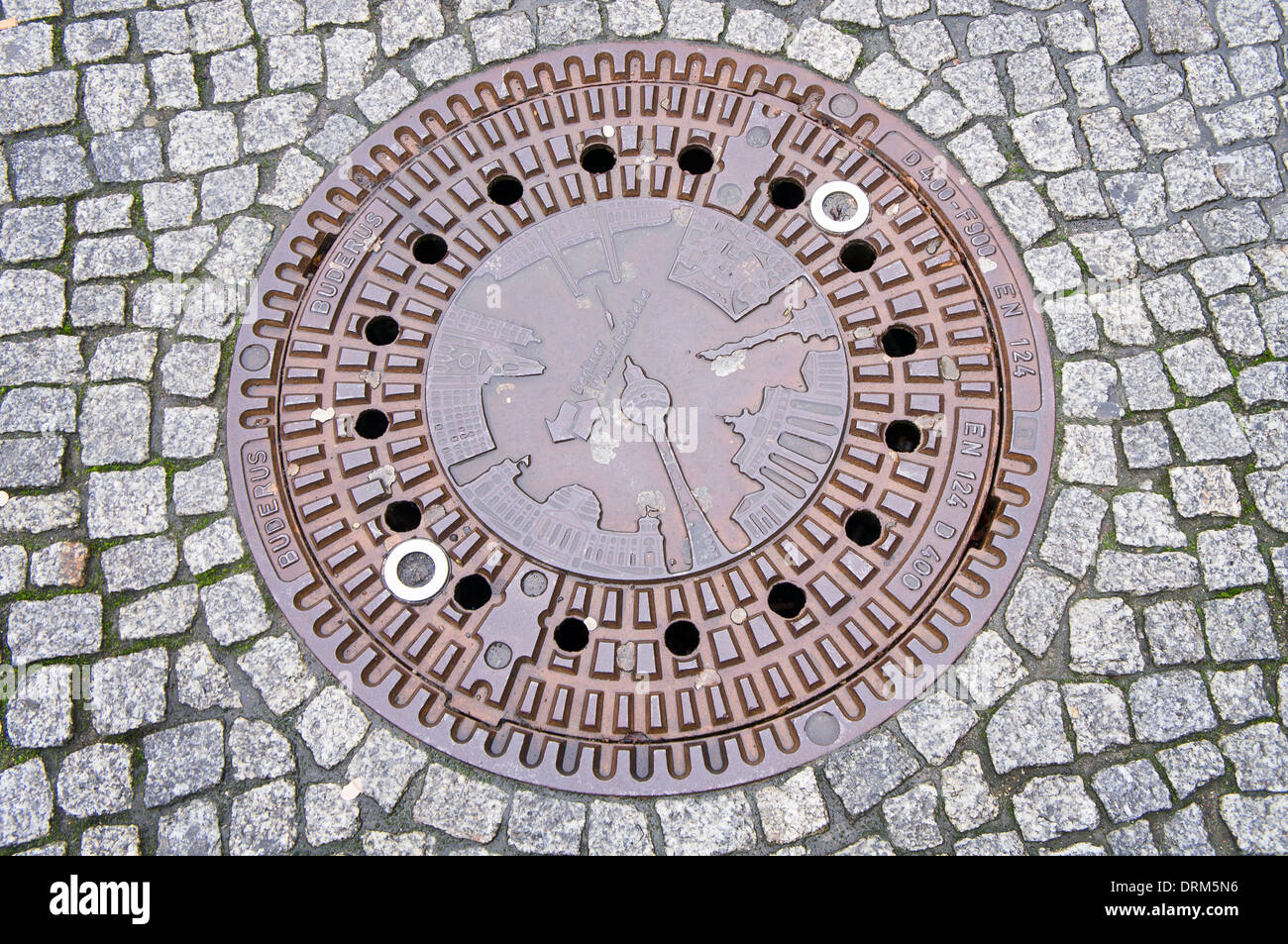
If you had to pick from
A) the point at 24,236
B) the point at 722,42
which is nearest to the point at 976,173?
the point at 722,42

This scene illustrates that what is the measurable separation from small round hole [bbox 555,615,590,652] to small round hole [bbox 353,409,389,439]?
84 cm

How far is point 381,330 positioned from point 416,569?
2.62 ft

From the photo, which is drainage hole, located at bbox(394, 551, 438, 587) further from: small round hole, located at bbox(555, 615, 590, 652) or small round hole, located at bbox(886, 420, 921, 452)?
small round hole, located at bbox(886, 420, 921, 452)

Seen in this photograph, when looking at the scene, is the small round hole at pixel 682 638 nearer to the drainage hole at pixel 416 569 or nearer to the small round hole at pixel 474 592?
the small round hole at pixel 474 592

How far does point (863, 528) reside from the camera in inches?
121

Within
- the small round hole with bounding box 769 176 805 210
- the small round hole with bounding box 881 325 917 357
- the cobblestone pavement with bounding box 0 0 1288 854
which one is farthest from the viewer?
the small round hole with bounding box 769 176 805 210

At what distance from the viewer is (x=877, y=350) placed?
3088 mm

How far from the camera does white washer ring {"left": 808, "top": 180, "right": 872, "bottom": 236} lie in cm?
322

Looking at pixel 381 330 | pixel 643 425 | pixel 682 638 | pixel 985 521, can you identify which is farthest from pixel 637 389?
pixel 985 521

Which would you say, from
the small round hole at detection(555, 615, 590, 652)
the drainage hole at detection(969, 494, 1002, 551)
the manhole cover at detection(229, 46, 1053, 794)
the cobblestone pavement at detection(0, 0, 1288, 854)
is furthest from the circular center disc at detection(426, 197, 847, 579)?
the cobblestone pavement at detection(0, 0, 1288, 854)

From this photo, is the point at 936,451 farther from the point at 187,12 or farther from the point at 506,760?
the point at 187,12

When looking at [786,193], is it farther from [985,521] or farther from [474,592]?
[474,592]

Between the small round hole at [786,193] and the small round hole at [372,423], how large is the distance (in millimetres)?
1450

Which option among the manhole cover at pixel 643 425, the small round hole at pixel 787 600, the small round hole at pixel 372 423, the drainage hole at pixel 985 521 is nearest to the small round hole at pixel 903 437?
the manhole cover at pixel 643 425
